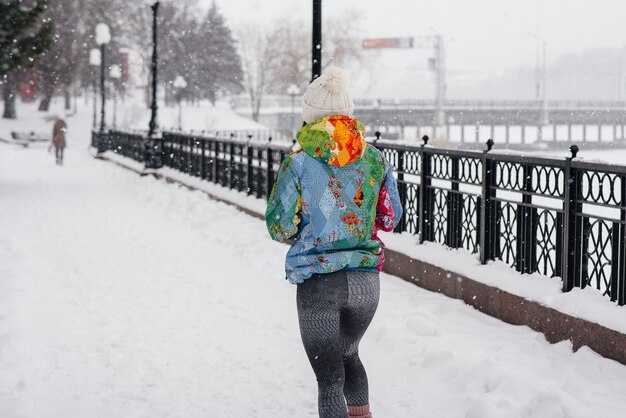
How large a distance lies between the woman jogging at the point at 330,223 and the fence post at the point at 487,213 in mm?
4089

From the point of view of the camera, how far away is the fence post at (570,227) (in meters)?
6.86

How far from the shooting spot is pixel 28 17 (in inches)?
880

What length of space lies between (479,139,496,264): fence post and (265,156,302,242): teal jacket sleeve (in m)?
4.32

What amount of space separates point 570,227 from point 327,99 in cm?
332

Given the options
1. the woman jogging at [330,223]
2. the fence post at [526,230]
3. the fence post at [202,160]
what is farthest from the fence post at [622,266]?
the fence post at [202,160]

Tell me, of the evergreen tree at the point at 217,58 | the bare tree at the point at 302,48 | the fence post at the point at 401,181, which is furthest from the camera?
the evergreen tree at the point at 217,58

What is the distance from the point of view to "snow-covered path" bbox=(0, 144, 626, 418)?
5.78 meters

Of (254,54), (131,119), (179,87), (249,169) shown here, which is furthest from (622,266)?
(254,54)

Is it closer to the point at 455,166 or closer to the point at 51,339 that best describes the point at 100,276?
the point at 51,339

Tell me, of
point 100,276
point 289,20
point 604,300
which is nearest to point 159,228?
point 100,276

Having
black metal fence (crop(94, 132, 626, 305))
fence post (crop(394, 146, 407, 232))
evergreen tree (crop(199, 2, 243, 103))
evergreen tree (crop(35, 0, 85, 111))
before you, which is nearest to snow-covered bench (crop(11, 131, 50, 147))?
evergreen tree (crop(35, 0, 85, 111))

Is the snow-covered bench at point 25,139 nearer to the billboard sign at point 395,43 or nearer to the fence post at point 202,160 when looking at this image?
the fence post at point 202,160

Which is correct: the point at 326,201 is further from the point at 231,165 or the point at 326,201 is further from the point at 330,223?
the point at 231,165

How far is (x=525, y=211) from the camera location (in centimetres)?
766
